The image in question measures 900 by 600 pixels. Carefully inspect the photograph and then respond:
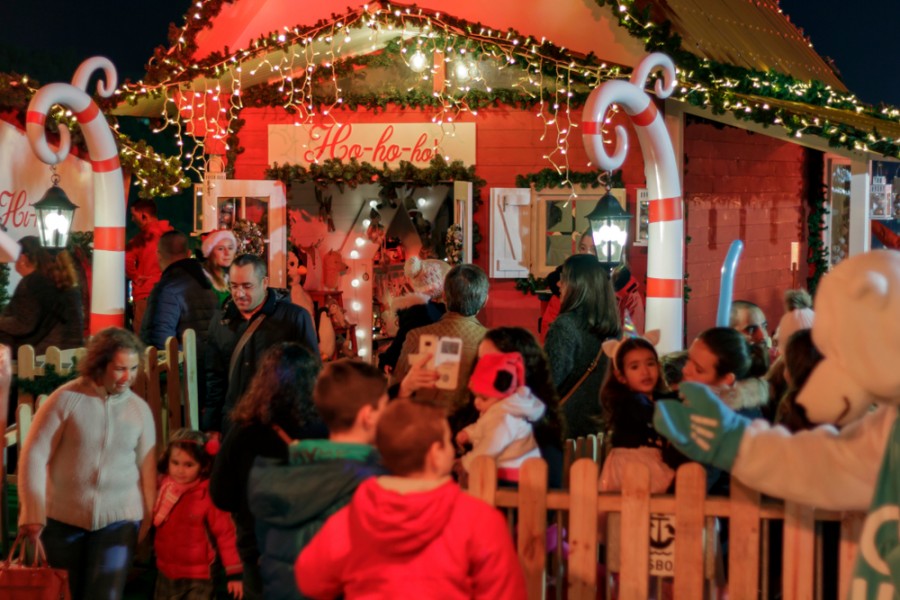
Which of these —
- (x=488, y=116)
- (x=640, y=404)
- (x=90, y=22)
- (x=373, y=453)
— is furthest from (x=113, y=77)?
(x=90, y=22)

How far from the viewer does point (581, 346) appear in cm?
666

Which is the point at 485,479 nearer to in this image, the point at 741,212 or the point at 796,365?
the point at 796,365

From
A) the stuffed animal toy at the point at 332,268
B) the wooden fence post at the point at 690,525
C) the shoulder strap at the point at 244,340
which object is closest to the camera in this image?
the wooden fence post at the point at 690,525

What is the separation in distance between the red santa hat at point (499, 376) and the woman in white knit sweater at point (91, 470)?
166cm

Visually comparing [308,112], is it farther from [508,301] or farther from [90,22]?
[90,22]

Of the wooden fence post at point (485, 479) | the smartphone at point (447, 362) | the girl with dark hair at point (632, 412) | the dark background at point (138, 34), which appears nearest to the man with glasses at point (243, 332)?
the smartphone at point (447, 362)

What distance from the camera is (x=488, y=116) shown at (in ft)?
38.7

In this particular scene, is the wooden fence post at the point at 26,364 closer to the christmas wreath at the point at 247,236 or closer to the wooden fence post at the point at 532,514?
the christmas wreath at the point at 247,236

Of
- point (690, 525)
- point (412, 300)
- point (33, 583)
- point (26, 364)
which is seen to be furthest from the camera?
point (26, 364)

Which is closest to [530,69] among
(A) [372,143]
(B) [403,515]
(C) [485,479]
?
(A) [372,143]

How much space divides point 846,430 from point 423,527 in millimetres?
1435

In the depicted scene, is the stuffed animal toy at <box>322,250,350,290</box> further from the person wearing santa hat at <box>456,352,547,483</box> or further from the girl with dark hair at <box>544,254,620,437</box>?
the person wearing santa hat at <box>456,352,547,483</box>

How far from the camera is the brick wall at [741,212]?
12.1 metres

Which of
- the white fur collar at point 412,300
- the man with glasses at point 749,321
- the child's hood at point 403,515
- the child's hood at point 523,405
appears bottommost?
the child's hood at point 403,515
